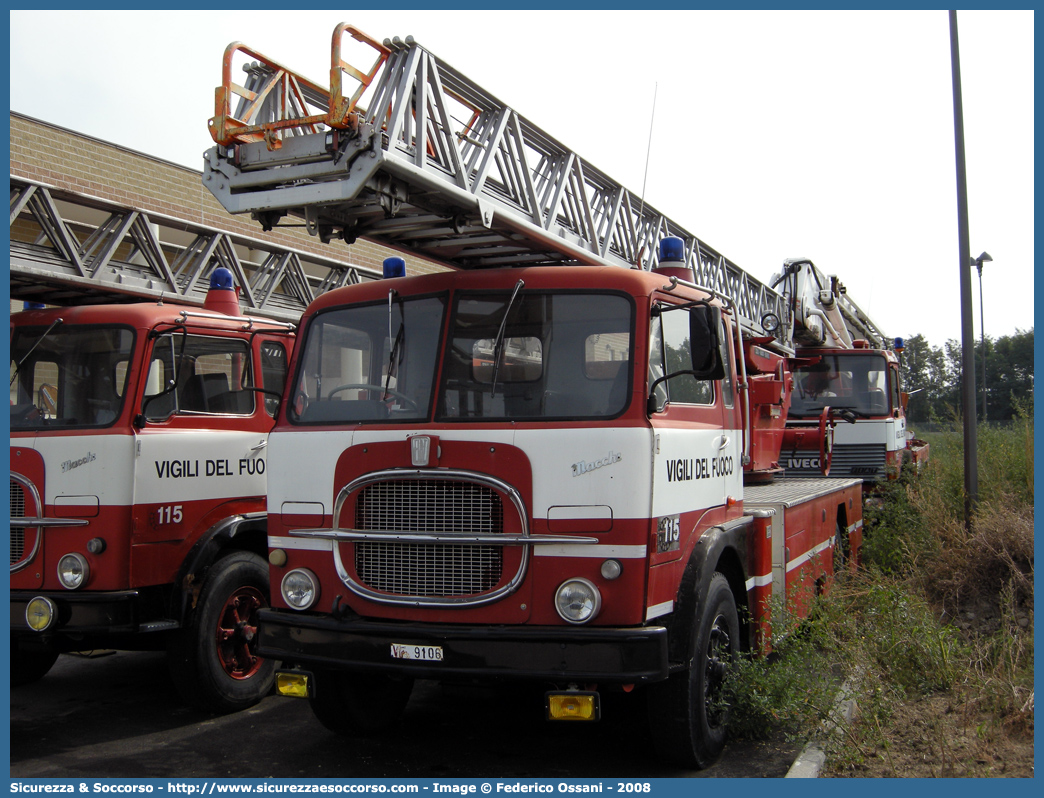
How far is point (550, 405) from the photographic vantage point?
4359mm

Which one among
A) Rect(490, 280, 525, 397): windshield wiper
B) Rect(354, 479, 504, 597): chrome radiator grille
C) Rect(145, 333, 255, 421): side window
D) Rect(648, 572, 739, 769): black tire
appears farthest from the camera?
Rect(145, 333, 255, 421): side window

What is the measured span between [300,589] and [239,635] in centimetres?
183

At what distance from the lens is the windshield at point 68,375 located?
18.6ft

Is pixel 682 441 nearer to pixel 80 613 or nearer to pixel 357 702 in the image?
pixel 357 702

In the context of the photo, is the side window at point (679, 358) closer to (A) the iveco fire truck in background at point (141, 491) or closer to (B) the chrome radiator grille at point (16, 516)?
(A) the iveco fire truck in background at point (141, 491)

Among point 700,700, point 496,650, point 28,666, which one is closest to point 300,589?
point 496,650

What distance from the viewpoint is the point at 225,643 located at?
6.06 meters

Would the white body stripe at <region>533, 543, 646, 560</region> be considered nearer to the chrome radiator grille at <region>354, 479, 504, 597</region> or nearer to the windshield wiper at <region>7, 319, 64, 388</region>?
the chrome radiator grille at <region>354, 479, 504, 597</region>

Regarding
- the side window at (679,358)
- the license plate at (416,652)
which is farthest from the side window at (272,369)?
the side window at (679,358)

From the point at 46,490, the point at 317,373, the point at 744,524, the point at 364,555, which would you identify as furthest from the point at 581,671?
the point at 46,490

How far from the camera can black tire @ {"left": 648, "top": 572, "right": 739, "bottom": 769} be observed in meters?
4.36

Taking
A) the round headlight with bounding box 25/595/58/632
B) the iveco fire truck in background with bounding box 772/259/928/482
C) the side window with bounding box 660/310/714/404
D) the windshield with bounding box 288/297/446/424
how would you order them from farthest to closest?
1. the iveco fire truck in background with bounding box 772/259/928/482
2. the round headlight with bounding box 25/595/58/632
3. the side window with bounding box 660/310/714/404
4. the windshield with bounding box 288/297/446/424

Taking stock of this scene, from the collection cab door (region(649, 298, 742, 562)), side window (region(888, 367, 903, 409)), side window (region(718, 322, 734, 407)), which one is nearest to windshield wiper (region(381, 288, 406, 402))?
cab door (region(649, 298, 742, 562))

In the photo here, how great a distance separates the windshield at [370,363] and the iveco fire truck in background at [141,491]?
403mm
